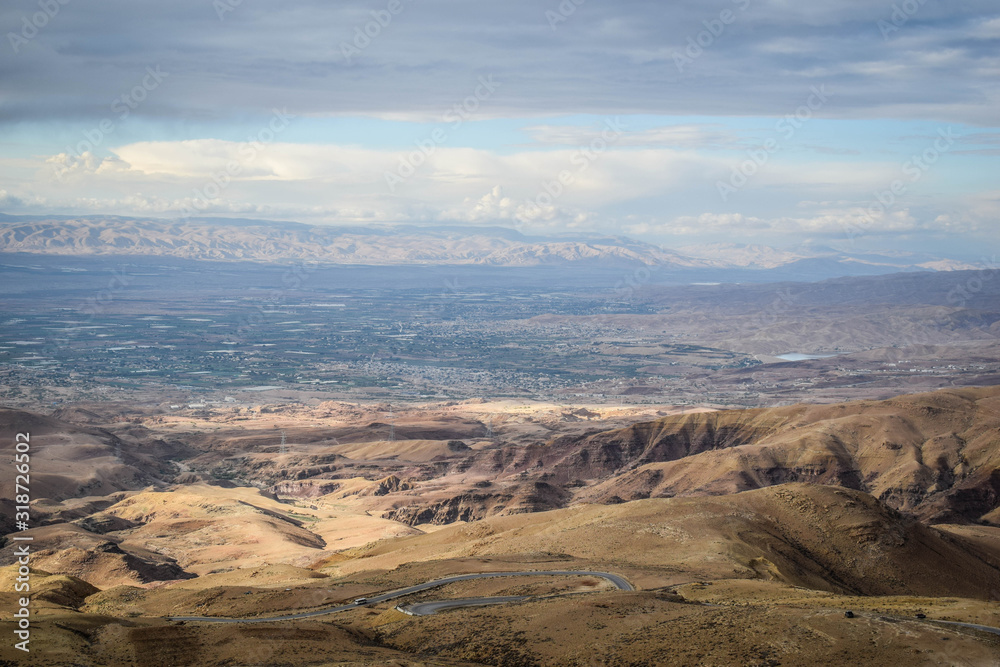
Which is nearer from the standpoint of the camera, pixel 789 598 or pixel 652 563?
pixel 789 598

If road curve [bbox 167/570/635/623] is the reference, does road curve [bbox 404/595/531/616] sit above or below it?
above

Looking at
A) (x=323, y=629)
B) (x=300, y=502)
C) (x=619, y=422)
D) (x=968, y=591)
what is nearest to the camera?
(x=323, y=629)

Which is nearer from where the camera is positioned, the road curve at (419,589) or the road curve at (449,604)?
the road curve at (449,604)

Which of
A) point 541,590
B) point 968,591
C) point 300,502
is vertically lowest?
point 300,502

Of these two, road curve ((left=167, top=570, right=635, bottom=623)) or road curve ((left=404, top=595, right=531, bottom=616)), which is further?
road curve ((left=167, top=570, right=635, bottom=623))

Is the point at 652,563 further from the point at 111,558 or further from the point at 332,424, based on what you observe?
the point at 332,424

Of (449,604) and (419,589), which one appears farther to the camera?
(419,589)

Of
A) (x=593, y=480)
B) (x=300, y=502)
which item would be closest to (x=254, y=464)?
(x=300, y=502)

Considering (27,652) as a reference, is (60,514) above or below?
below

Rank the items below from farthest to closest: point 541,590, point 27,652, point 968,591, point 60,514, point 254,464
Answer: point 254,464 < point 60,514 < point 968,591 < point 541,590 < point 27,652

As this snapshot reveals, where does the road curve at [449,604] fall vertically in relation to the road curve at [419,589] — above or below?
above

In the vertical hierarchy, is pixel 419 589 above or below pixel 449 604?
below
